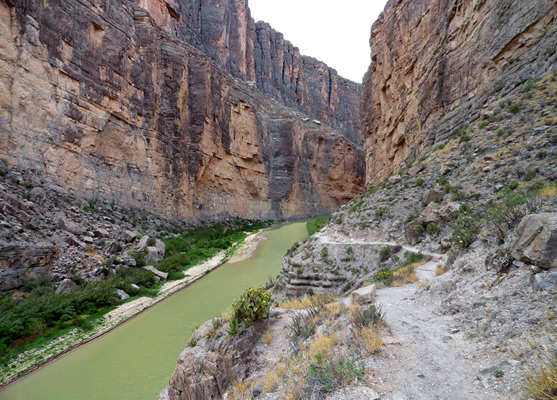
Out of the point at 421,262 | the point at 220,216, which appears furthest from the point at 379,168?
the point at 421,262

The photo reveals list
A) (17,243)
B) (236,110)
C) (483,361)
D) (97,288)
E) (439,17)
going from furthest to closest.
Answer: (236,110) < (439,17) < (97,288) < (17,243) < (483,361)

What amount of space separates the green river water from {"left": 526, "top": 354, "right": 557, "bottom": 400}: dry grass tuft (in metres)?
9.78

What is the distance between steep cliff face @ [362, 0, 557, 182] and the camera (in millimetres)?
13766

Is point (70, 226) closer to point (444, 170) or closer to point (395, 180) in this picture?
point (395, 180)

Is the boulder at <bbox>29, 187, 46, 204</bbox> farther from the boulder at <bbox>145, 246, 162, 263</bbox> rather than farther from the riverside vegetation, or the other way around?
the boulder at <bbox>145, 246, 162, 263</bbox>

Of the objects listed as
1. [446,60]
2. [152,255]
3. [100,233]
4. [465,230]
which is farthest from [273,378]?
[446,60]

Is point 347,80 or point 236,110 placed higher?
point 347,80

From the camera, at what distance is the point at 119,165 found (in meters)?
27.2

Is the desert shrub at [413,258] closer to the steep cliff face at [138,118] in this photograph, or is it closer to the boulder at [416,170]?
the boulder at [416,170]

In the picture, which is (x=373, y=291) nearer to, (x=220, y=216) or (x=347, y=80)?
(x=220, y=216)

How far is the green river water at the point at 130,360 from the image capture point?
9.41 m

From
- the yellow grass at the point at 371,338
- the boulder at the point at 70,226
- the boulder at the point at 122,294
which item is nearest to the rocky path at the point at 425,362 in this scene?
the yellow grass at the point at 371,338

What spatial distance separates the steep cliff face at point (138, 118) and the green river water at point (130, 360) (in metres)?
14.5

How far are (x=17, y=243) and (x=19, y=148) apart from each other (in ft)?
29.1
